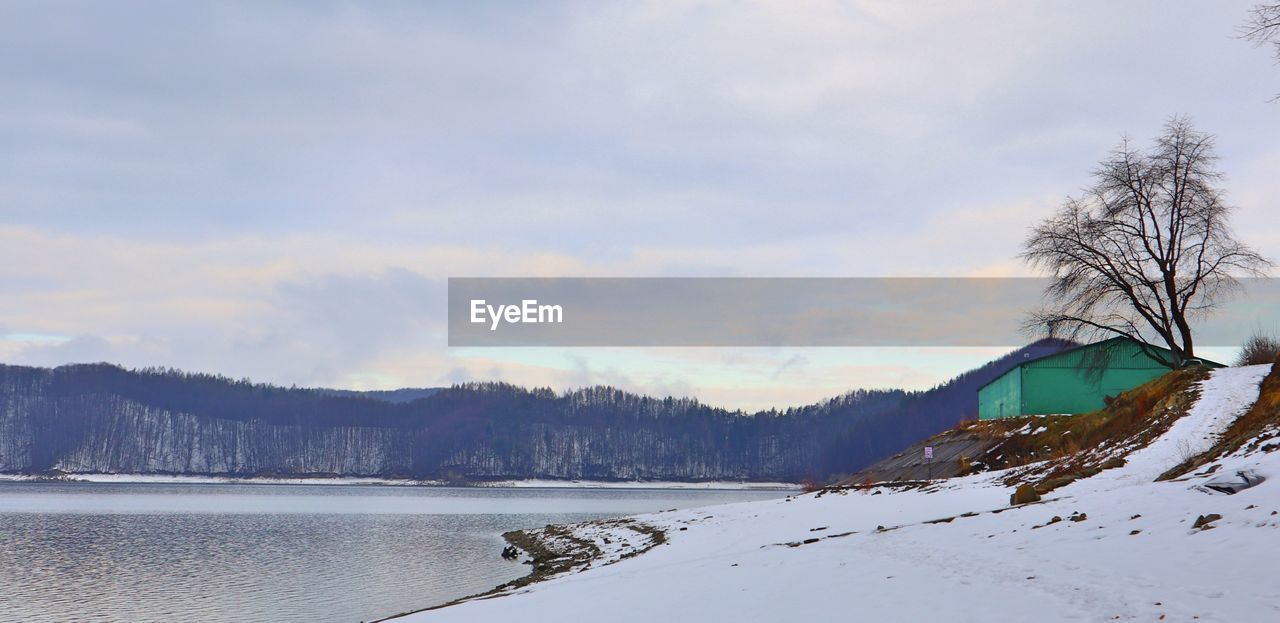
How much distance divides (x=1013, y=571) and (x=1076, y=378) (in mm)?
50159

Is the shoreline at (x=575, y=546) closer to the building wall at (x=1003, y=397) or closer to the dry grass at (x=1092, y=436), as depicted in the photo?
the dry grass at (x=1092, y=436)

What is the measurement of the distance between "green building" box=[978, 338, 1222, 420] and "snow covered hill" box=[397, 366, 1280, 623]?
108 ft

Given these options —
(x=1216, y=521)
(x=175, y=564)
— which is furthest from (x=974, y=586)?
(x=175, y=564)

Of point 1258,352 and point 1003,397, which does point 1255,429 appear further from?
point 1003,397

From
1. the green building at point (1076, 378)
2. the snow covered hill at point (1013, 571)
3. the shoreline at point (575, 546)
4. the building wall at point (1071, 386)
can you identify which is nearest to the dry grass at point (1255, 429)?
the snow covered hill at point (1013, 571)

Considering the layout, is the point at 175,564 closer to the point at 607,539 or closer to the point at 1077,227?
the point at 607,539

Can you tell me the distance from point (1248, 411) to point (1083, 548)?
68.5 ft

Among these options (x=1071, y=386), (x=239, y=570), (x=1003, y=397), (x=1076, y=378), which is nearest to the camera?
(x=239, y=570)

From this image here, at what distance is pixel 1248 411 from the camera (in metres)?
32.5

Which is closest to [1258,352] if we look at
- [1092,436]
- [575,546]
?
[1092,436]

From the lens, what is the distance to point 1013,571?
15781 millimetres

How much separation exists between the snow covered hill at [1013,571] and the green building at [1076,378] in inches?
1298

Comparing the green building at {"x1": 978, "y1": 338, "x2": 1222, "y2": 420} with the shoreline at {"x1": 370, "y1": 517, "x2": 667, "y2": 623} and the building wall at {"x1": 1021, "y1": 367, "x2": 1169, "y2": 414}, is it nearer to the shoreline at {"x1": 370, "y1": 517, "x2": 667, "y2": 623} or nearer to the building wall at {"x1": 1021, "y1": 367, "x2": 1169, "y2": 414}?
the building wall at {"x1": 1021, "y1": 367, "x2": 1169, "y2": 414}

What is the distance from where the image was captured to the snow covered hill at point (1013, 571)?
1282 centimetres
